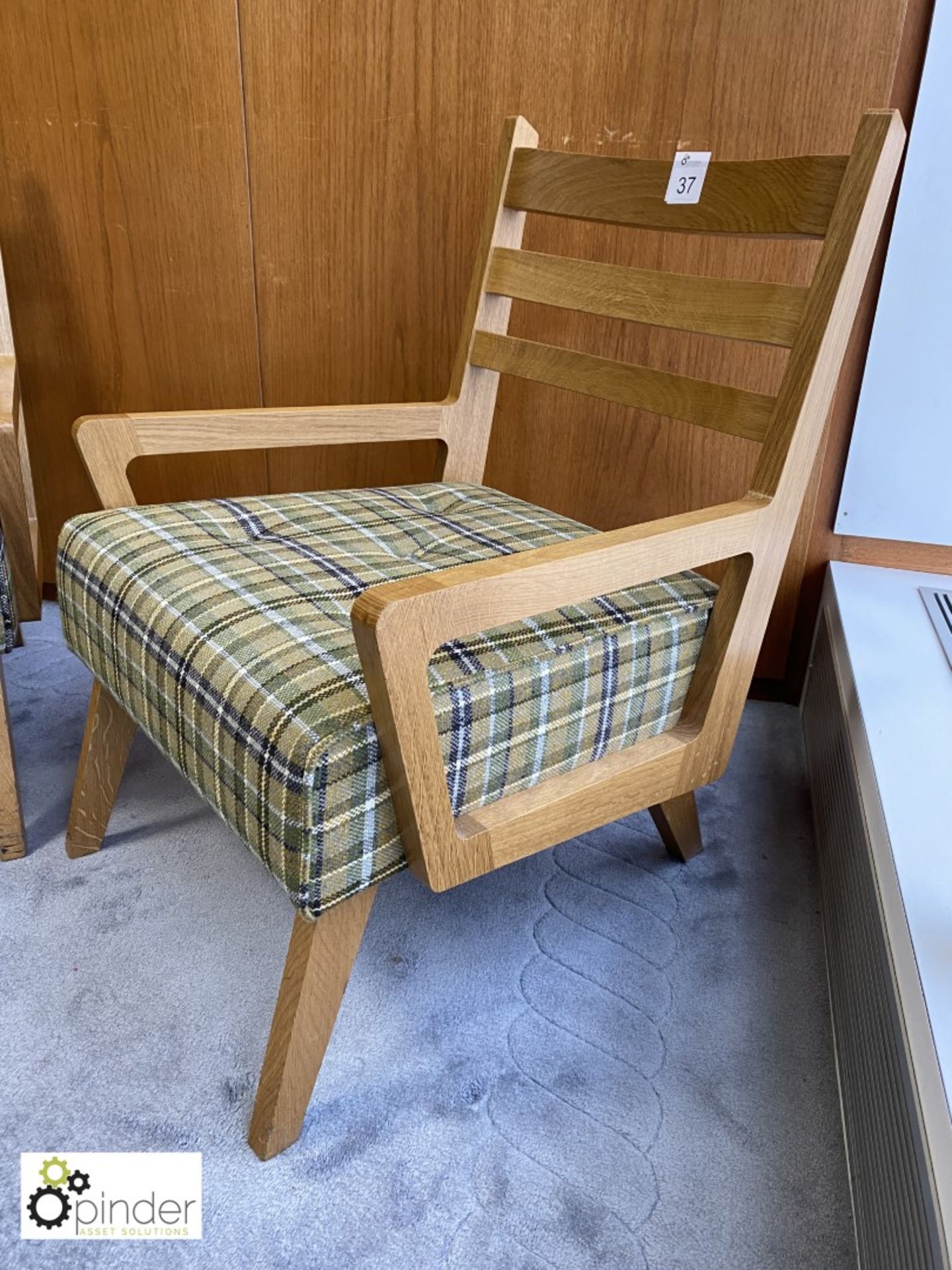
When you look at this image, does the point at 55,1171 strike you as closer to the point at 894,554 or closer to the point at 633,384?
the point at 633,384

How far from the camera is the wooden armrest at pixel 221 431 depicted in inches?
43.4

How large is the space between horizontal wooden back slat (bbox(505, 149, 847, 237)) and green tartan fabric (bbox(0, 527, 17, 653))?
0.76m

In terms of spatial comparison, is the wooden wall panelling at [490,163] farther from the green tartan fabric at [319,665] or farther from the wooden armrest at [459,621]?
the wooden armrest at [459,621]

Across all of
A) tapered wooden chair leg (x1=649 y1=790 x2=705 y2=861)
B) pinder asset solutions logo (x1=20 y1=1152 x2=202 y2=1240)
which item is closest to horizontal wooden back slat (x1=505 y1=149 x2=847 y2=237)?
tapered wooden chair leg (x1=649 y1=790 x2=705 y2=861)

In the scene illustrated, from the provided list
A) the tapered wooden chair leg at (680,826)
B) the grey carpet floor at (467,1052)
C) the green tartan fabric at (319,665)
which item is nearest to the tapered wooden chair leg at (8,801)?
the grey carpet floor at (467,1052)

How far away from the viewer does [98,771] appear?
4.02 ft

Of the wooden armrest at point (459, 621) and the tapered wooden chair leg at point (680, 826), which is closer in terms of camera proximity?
the wooden armrest at point (459, 621)

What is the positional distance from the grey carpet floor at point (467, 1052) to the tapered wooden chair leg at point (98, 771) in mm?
36

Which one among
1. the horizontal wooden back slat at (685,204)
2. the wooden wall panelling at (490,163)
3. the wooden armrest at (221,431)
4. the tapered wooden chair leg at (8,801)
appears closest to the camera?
the horizontal wooden back slat at (685,204)

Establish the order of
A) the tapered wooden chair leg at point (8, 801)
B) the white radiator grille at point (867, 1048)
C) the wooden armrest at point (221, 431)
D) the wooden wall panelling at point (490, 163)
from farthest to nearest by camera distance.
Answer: the wooden wall panelling at point (490, 163) < the tapered wooden chair leg at point (8, 801) < the wooden armrest at point (221, 431) < the white radiator grille at point (867, 1048)

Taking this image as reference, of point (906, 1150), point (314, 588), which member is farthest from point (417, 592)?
point (906, 1150)

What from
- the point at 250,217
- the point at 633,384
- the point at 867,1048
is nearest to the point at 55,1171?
the point at 867,1048

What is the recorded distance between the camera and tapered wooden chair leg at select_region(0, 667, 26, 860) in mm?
1204

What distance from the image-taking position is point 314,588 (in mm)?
954
